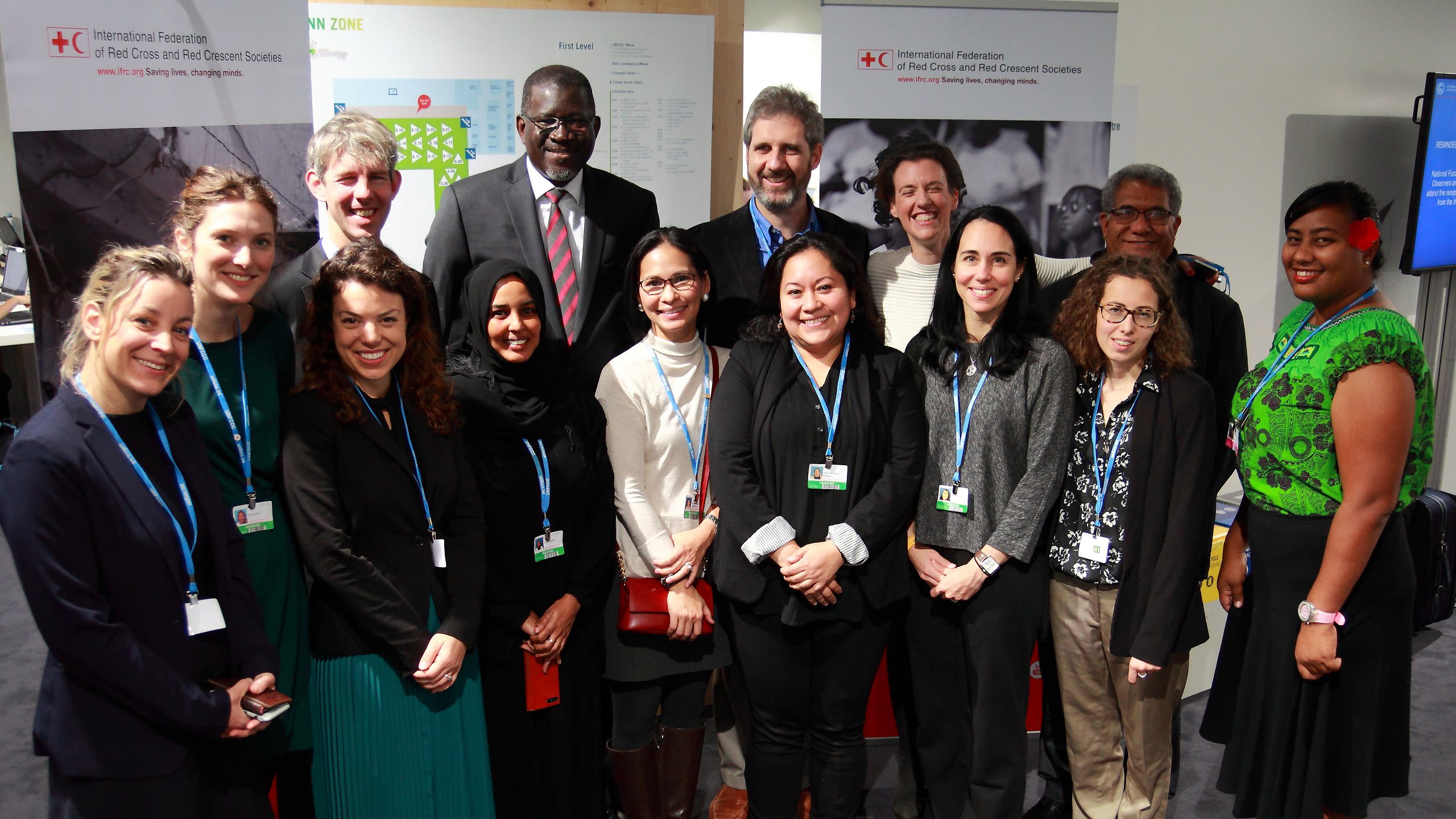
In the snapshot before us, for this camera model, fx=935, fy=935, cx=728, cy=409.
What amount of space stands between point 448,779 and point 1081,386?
188 cm

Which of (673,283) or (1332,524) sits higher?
(673,283)

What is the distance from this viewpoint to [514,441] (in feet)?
7.69

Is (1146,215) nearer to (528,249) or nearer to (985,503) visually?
(985,503)

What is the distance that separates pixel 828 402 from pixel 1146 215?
136 centimetres

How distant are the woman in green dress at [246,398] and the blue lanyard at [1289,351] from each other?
8.09 feet

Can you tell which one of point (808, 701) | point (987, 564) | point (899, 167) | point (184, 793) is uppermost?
point (899, 167)

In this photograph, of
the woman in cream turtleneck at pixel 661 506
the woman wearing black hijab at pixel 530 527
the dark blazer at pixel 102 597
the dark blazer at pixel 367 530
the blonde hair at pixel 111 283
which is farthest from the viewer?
the woman in cream turtleneck at pixel 661 506

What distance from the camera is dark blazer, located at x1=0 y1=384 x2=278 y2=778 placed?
158 cm

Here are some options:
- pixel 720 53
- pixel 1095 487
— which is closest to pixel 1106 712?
pixel 1095 487

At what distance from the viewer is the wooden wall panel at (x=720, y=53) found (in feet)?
12.0

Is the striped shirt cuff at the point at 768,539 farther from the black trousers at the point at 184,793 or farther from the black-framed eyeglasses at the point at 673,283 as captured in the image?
the black trousers at the point at 184,793

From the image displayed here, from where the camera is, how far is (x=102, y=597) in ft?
5.37

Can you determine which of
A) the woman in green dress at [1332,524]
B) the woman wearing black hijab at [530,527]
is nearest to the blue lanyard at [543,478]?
the woman wearing black hijab at [530,527]

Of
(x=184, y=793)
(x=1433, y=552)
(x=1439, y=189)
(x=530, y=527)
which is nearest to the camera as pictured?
(x=184, y=793)
